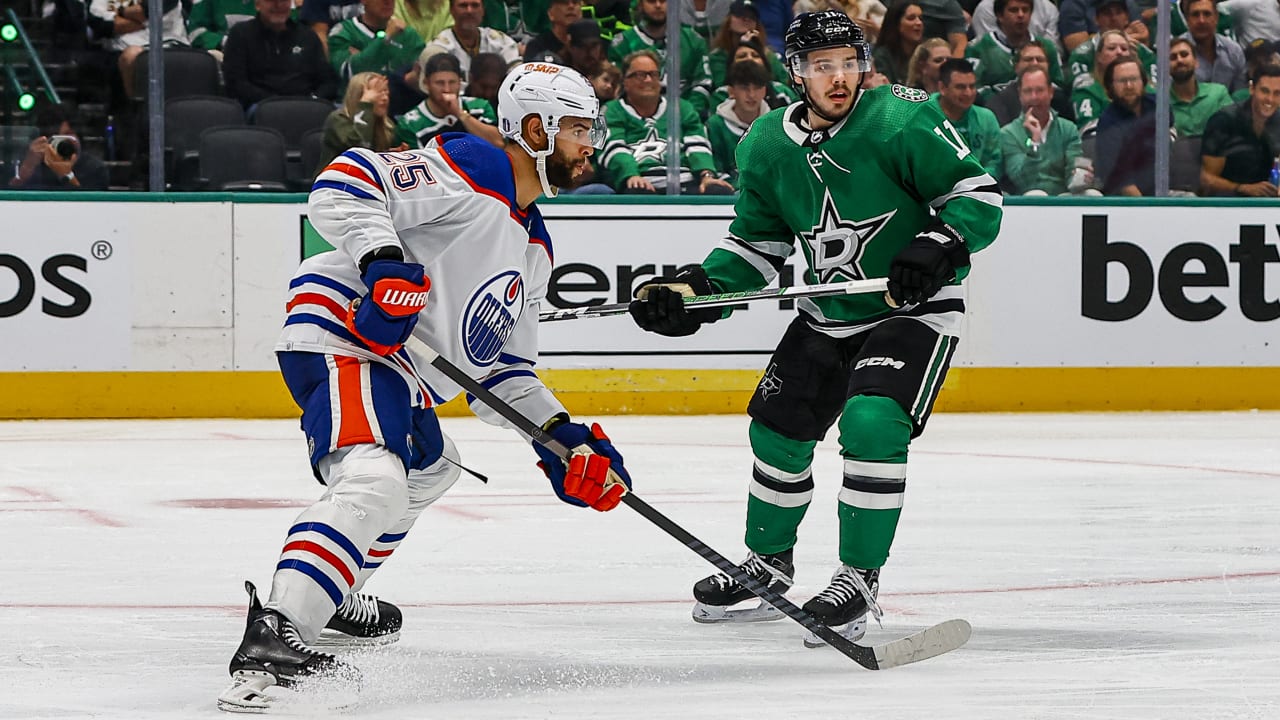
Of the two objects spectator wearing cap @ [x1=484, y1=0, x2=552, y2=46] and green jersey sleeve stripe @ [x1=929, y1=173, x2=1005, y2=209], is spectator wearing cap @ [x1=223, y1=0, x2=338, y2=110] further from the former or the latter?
green jersey sleeve stripe @ [x1=929, y1=173, x2=1005, y2=209]

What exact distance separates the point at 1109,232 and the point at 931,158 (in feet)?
16.0

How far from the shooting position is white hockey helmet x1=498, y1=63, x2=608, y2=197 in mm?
2658

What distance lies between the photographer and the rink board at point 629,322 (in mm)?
6965

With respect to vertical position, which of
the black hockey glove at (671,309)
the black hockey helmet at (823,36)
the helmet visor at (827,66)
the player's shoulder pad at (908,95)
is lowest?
the black hockey glove at (671,309)

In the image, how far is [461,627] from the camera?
2930mm

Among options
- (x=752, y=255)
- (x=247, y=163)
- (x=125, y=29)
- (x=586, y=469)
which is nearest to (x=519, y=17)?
(x=247, y=163)

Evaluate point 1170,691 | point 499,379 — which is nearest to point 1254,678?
point 1170,691

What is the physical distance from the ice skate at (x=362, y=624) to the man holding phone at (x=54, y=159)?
461cm

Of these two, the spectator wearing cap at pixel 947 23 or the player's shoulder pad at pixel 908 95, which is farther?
the spectator wearing cap at pixel 947 23

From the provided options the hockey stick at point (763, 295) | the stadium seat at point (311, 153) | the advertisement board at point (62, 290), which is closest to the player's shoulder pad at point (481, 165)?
the hockey stick at point (763, 295)

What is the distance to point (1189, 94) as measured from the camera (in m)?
7.62

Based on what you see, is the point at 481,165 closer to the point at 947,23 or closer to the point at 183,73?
the point at 183,73

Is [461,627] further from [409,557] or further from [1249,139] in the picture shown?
[1249,139]

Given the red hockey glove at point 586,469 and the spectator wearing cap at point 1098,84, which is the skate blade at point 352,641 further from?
the spectator wearing cap at point 1098,84
